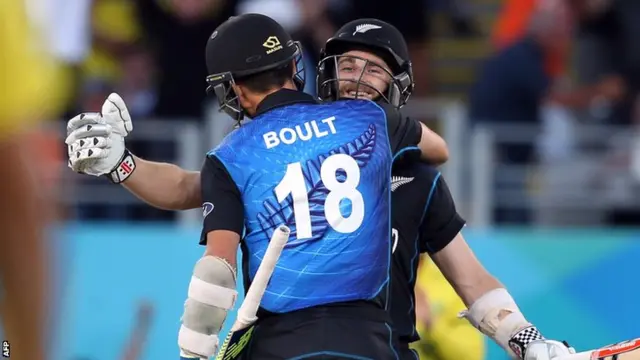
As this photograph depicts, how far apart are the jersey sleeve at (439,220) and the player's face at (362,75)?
1.38 feet

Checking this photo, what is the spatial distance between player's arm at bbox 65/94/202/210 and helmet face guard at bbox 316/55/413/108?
0.61 meters

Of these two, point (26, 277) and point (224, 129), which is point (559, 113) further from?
point (26, 277)

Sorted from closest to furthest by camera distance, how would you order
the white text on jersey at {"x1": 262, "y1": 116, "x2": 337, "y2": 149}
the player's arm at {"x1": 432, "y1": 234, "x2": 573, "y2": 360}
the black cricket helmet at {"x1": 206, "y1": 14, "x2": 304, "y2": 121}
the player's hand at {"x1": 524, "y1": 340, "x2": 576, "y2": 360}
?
the white text on jersey at {"x1": 262, "y1": 116, "x2": 337, "y2": 149}, the black cricket helmet at {"x1": 206, "y1": 14, "x2": 304, "y2": 121}, the player's hand at {"x1": 524, "y1": 340, "x2": 576, "y2": 360}, the player's arm at {"x1": 432, "y1": 234, "x2": 573, "y2": 360}

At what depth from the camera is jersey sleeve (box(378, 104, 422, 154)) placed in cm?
513

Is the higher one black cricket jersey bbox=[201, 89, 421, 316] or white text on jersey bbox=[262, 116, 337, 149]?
white text on jersey bbox=[262, 116, 337, 149]

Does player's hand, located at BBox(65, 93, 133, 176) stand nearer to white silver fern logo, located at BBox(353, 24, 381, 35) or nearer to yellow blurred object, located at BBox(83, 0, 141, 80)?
white silver fern logo, located at BBox(353, 24, 381, 35)

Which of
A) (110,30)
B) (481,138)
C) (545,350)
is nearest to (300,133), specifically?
(545,350)

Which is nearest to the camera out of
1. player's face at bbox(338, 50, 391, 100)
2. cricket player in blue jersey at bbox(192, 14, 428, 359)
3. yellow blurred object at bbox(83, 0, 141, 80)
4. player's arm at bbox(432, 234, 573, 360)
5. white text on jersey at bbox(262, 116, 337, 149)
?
cricket player in blue jersey at bbox(192, 14, 428, 359)

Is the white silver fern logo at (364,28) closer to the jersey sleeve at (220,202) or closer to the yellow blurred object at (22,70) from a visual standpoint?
the jersey sleeve at (220,202)

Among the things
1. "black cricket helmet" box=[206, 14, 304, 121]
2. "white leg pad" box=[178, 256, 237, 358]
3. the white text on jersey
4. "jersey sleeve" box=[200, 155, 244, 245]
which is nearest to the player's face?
"black cricket helmet" box=[206, 14, 304, 121]

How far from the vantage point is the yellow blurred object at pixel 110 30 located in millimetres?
10680

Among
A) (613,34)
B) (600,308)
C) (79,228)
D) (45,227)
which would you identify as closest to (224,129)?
(79,228)

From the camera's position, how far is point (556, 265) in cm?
907

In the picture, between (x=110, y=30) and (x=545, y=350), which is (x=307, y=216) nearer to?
(x=545, y=350)
